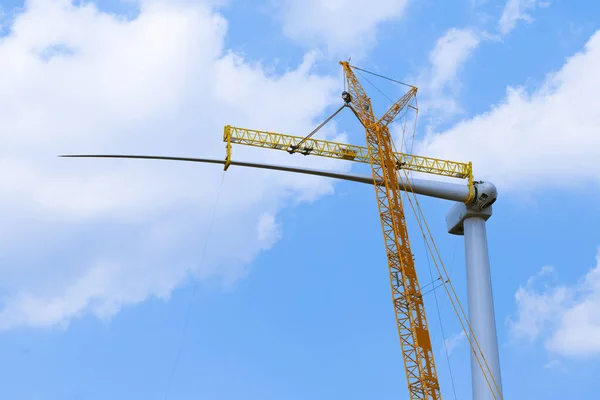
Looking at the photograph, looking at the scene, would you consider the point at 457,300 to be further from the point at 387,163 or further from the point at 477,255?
the point at 387,163

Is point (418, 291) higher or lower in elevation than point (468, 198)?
lower

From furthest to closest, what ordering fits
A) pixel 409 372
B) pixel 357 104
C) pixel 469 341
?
pixel 357 104 → pixel 469 341 → pixel 409 372

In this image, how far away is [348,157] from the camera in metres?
72.8

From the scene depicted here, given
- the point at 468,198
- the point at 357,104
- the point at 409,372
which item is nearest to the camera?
the point at 409,372

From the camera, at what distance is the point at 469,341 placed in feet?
210

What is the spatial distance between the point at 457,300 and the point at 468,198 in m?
8.42

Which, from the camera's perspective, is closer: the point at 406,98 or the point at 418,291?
the point at 418,291

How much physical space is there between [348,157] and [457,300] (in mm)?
15671

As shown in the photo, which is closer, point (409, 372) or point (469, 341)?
point (409, 372)

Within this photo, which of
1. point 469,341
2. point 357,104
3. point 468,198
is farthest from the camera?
point 357,104

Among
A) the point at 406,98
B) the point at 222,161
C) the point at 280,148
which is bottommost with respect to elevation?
the point at 222,161

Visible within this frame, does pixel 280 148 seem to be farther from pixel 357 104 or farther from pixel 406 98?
pixel 406 98

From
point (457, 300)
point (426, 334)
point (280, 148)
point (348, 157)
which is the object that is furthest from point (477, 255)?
point (280, 148)

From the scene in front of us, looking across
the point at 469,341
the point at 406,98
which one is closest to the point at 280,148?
the point at 406,98
